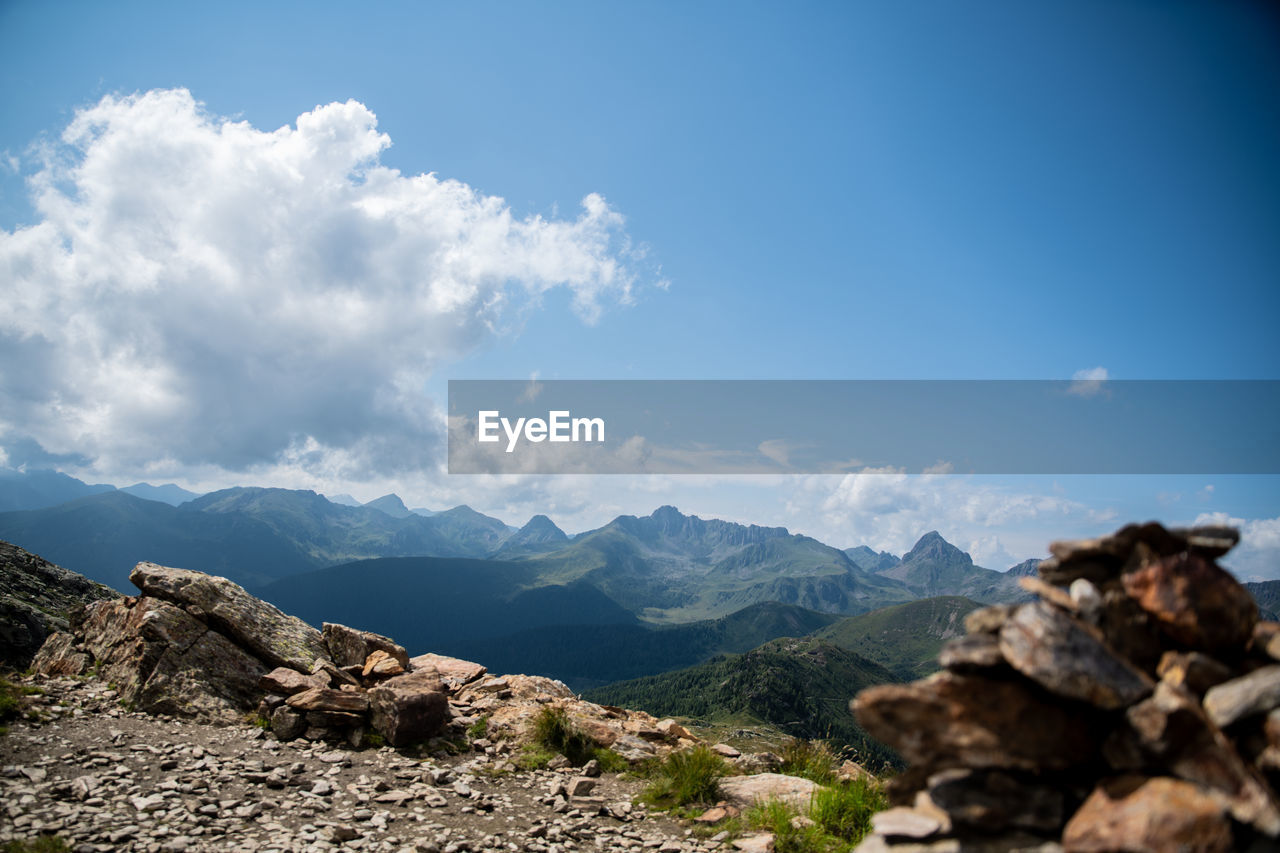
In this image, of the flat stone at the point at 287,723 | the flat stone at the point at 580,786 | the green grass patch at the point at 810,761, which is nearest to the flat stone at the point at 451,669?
the flat stone at the point at 287,723

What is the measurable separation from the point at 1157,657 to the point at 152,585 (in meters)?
24.6

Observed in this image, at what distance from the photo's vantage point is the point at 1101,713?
6.02 meters

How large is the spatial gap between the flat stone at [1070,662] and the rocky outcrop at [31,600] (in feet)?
84.2

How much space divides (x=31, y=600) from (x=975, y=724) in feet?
102

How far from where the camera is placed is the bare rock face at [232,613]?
17.9m

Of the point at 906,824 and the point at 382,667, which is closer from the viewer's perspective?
the point at 906,824

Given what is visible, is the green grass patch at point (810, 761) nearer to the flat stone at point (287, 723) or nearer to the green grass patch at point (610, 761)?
the green grass patch at point (610, 761)

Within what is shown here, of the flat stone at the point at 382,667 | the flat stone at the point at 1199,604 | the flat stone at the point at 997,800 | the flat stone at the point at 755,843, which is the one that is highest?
the flat stone at the point at 1199,604

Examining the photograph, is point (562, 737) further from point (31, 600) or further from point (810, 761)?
point (31, 600)

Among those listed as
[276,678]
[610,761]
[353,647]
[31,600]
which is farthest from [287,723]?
[31,600]

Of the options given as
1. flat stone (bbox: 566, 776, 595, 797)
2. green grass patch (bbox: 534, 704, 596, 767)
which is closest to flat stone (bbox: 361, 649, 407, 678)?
green grass patch (bbox: 534, 704, 596, 767)

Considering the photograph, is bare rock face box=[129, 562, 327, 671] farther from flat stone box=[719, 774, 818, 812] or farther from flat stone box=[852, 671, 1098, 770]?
flat stone box=[852, 671, 1098, 770]

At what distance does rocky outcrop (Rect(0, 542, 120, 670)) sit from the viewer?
18.2 metres

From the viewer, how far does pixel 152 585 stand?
18172 millimetres
